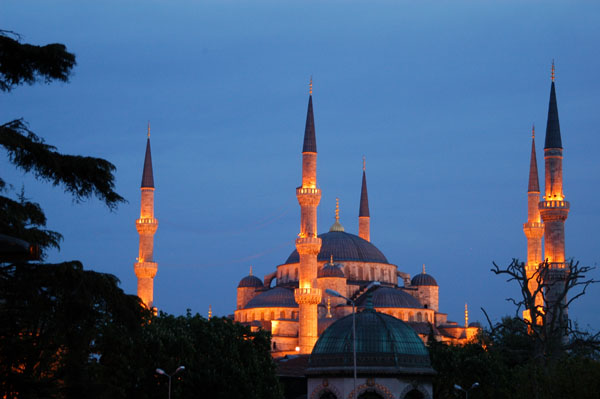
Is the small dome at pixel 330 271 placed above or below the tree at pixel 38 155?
above

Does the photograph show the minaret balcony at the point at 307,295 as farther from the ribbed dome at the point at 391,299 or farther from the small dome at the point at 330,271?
the ribbed dome at the point at 391,299

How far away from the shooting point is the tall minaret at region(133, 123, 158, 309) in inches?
2894

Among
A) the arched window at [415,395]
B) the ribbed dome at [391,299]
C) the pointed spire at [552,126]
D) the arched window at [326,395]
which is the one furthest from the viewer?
the ribbed dome at [391,299]

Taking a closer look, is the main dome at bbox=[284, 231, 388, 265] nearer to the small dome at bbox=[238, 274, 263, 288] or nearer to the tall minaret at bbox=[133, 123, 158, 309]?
the small dome at bbox=[238, 274, 263, 288]

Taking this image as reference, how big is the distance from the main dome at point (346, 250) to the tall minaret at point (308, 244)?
17.3 m

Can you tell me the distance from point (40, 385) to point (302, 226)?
56002 millimetres

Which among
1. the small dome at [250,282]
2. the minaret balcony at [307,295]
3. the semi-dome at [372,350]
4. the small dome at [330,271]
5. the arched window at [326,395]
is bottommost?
the arched window at [326,395]

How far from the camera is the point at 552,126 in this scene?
67.9 m

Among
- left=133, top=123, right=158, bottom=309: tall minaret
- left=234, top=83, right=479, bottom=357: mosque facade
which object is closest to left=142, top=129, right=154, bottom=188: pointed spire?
left=133, top=123, right=158, bottom=309: tall minaret

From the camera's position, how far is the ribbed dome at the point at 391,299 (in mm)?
81625

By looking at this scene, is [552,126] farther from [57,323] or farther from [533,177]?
[57,323]

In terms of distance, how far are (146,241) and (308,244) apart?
12612mm

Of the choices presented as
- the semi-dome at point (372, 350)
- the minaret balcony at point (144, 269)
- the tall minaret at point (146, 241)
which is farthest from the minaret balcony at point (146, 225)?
the semi-dome at point (372, 350)

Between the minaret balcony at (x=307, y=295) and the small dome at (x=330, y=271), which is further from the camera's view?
the small dome at (x=330, y=271)
